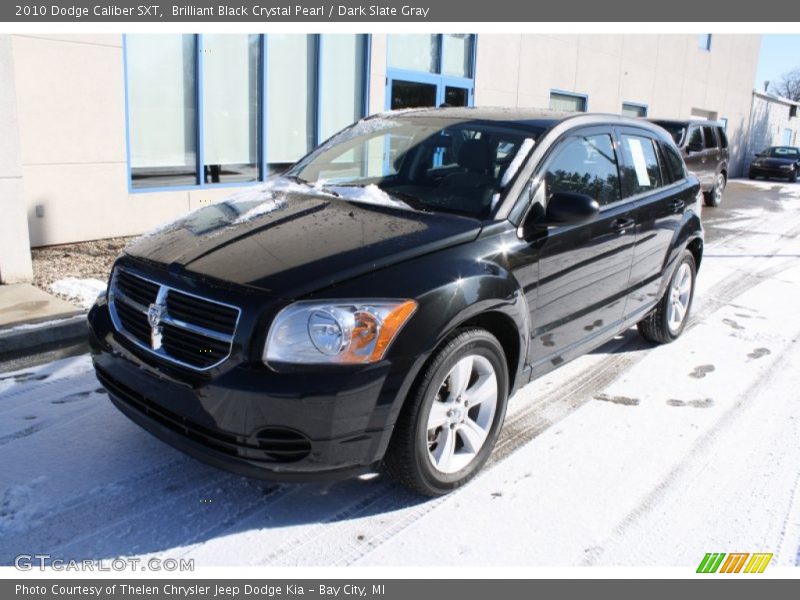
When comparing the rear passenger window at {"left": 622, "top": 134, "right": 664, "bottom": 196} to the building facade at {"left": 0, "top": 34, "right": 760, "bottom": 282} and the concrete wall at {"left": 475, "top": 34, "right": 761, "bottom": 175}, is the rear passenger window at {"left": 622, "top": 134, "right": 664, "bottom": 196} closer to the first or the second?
the building facade at {"left": 0, "top": 34, "right": 760, "bottom": 282}

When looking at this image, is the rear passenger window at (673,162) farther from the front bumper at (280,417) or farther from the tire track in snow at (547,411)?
the front bumper at (280,417)

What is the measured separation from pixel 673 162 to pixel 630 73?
55.0 ft

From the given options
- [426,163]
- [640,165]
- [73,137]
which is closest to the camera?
[426,163]

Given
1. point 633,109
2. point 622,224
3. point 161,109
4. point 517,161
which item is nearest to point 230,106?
point 161,109

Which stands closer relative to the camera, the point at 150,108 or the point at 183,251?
the point at 183,251

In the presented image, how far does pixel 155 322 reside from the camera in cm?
303

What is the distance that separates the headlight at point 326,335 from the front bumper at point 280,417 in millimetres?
57

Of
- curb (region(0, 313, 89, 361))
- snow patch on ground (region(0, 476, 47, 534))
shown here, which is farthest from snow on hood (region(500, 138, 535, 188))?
curb (region(0, 313, 89, 361))

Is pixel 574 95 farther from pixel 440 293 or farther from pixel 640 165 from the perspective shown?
pixel 440 293

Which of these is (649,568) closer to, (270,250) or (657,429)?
(657,429)

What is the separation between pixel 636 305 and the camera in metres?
4.88
